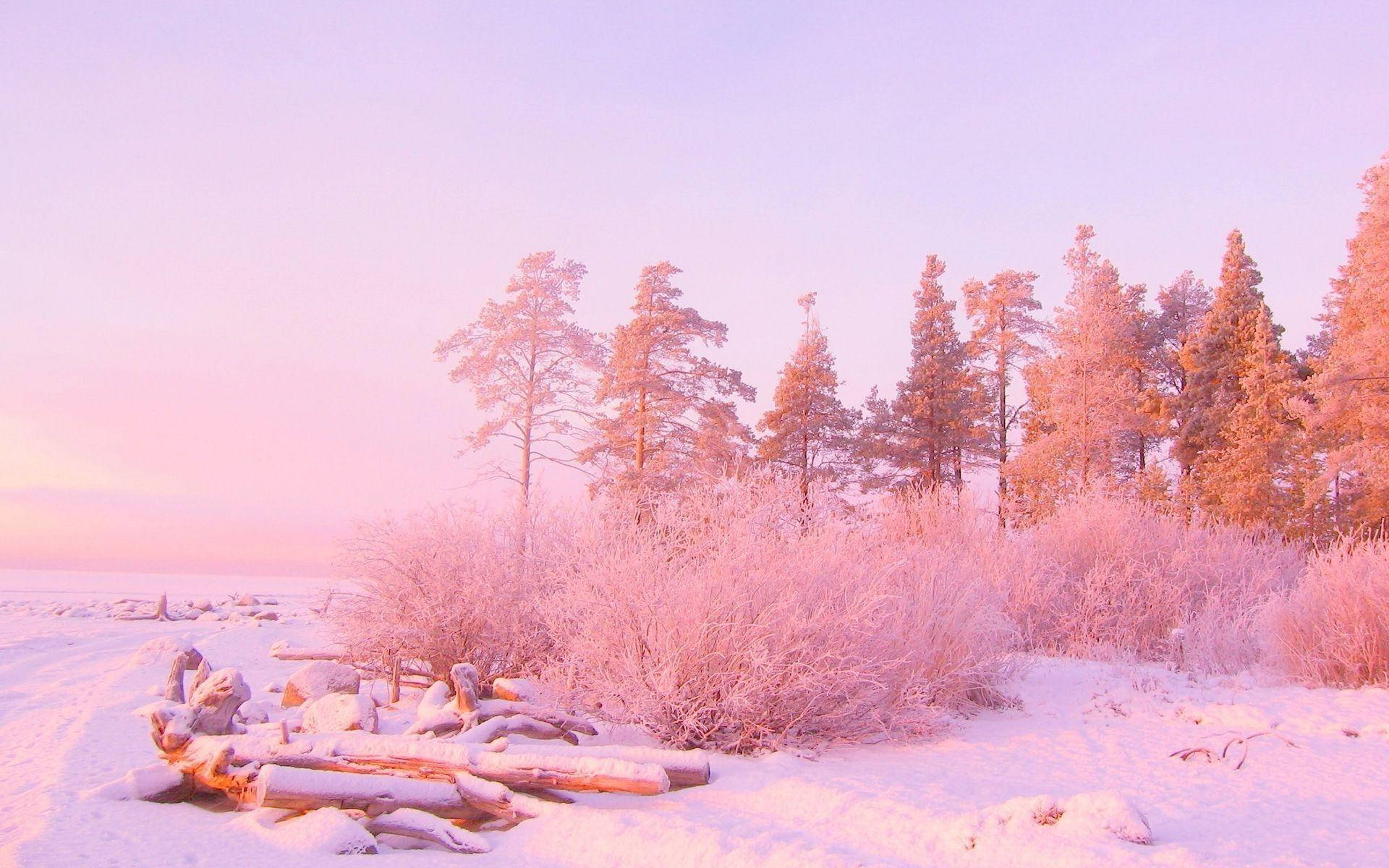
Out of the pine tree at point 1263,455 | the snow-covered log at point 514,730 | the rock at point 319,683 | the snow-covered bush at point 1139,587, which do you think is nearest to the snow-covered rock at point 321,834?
the snow-covered log at point 514,730

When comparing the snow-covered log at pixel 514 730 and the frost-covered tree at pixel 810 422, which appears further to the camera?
the frost-covered tree at pixel 810 422

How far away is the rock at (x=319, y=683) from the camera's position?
843cm

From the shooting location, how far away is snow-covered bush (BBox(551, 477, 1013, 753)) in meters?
6.23

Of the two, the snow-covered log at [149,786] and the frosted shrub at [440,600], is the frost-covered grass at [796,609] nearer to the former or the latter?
the frosted shrub at [440,600]

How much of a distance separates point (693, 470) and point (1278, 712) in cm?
1582

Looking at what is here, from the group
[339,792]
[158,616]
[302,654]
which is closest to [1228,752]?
[339,792]

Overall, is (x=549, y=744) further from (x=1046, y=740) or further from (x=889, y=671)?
(x=1046, y=740)

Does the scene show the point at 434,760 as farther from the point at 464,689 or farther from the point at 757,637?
the point at 757,637

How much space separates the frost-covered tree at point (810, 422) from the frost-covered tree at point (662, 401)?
215 centimetres

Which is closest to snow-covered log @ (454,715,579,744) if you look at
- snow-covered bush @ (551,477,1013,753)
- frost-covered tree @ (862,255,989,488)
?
snow-covered bush @ (551,477,1013,753)

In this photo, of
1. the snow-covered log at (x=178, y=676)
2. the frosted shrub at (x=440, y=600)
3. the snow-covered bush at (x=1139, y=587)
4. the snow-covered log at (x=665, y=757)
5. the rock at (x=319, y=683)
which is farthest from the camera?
the snow-covered bush at (x=1139, y=587)

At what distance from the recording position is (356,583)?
914cm

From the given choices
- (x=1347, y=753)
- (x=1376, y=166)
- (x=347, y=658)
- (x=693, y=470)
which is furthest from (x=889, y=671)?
(x=1376, y=166)

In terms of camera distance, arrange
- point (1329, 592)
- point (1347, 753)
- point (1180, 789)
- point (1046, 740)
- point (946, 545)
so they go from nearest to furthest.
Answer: point (1180, 789) → point (1347, 753) → point (1046, 740) → point (1329, 592) → point (946, 545)
